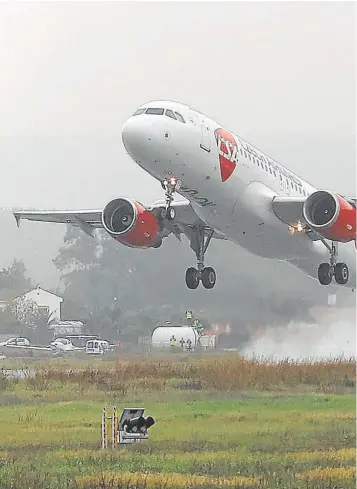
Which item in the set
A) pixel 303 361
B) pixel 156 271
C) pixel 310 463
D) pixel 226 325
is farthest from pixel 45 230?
pixel 310 463

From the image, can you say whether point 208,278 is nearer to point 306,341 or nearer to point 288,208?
point 306,341

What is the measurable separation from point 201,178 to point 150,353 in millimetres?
→ 1538

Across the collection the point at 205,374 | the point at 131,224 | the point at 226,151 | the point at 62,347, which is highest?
the point at 226,151

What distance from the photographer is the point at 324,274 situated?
34.9 feet

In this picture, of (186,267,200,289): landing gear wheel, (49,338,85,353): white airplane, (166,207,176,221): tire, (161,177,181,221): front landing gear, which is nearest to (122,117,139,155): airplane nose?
(161,177,181,221): front landing gear

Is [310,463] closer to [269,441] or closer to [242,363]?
[269,441]

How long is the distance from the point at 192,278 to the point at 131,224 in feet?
2.31

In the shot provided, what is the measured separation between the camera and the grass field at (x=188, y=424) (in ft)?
27.7

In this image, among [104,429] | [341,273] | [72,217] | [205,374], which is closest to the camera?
[104,429]

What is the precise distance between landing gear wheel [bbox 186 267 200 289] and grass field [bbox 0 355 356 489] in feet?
2.23

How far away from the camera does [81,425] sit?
9.09 meters

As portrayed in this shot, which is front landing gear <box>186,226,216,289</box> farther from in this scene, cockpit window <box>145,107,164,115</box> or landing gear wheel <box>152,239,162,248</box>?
cockpit window <box>145,107,164,115</box>

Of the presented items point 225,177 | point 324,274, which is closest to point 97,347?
point 225,177

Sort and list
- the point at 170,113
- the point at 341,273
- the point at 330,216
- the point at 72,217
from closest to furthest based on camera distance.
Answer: the point at 170,113, the point at 330,216, the point at 72,217, the point at 341,273
